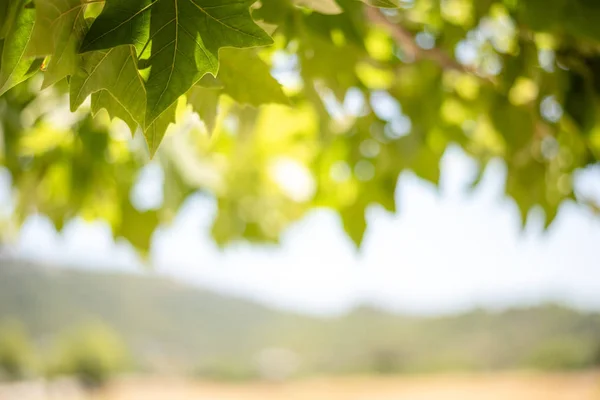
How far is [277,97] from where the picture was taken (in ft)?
1.25

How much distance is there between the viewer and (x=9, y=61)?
0.27 meters

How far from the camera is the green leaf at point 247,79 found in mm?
354

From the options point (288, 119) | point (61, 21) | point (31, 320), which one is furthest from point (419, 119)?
point (31, 320)

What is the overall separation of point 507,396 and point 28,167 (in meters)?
2.65

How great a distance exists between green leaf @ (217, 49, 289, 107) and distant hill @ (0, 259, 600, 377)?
9.00ft

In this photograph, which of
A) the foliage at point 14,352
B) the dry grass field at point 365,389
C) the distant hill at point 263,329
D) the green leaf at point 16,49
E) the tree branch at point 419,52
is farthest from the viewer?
the distant hill at point 263,329

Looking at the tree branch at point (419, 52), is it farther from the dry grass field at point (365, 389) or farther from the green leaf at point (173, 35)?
the dry grass field at point (365, 389)

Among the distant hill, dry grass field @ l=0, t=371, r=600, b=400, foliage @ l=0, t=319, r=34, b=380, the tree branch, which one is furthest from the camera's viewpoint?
the distant hill

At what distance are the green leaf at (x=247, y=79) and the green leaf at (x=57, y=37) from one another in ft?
0.33

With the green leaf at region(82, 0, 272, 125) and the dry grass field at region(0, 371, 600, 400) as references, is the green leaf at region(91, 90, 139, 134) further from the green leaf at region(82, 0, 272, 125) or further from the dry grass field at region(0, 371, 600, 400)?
the dry grass field at region(0, 371, 600, 400)

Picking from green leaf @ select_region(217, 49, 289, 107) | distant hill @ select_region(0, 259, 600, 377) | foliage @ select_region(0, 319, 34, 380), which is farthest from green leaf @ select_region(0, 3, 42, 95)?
distant hill @ select_region(0, 259, 600, 377)

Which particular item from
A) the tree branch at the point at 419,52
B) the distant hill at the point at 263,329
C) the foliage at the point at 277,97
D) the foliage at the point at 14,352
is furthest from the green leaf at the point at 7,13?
the distant hill at the point at 263,329

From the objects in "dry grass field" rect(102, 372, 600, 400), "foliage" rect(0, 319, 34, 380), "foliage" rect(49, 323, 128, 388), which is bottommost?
"dry grass field" rect(102, 372, 600, 400)

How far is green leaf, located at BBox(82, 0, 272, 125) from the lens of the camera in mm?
270
